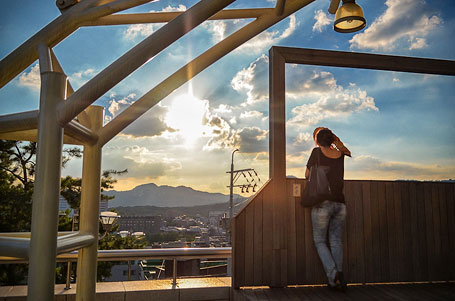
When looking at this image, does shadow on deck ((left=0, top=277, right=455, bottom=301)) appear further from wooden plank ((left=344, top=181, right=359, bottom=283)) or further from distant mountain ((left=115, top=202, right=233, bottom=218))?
distant mountain ((left=115, top=202, right=233, bottom=218))

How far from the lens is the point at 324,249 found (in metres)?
4.09

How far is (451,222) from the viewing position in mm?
4914

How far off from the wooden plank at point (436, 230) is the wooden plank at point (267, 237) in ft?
7.18

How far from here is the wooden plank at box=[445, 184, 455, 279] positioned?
4801mm

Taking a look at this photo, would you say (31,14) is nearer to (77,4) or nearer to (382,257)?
(77,4)

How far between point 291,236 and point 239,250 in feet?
2.19

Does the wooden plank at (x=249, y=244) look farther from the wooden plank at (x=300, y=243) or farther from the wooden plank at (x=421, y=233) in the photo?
the wooden plank at (x=421, y=233)

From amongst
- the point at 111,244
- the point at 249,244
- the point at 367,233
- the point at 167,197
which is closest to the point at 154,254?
the point at 249,244

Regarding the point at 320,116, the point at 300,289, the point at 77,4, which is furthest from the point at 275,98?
the point at 77,4

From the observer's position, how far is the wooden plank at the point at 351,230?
4527mm

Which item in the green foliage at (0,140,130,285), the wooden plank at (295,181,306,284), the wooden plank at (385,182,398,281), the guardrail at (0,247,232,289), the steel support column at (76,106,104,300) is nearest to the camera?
the steel support column at (76,106,104,300)

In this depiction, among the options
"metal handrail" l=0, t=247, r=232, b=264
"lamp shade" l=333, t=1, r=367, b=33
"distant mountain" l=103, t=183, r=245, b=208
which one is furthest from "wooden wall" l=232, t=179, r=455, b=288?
"distant mountain" l=103, t=183, r=245, b=208

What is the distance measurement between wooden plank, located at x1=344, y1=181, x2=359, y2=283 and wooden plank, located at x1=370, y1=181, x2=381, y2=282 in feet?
0.82

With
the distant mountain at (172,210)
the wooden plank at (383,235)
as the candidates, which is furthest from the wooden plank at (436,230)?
the distant mountain at (172,210)
